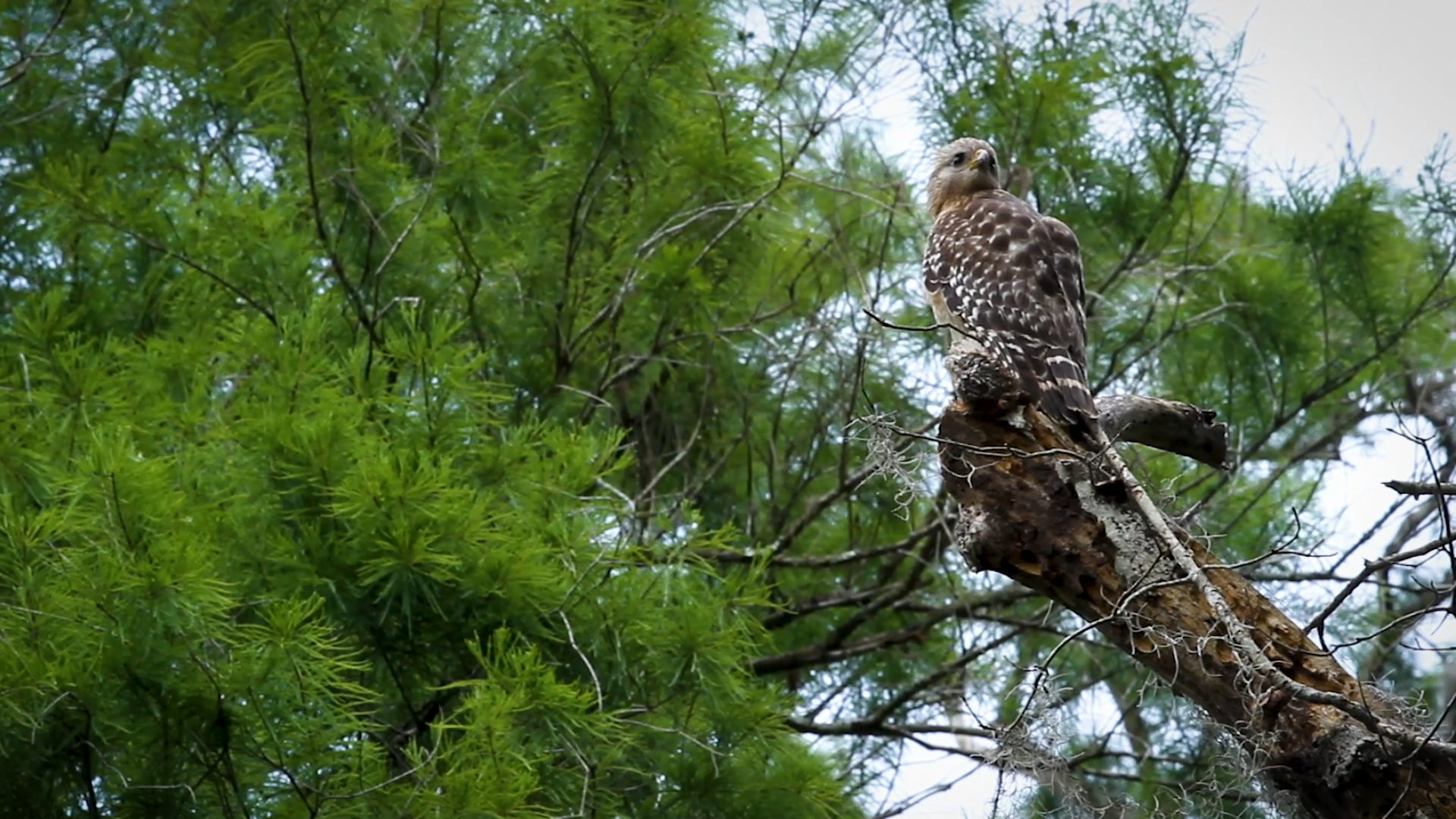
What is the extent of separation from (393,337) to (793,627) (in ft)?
6.50

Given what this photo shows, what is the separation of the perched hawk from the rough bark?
498 mm

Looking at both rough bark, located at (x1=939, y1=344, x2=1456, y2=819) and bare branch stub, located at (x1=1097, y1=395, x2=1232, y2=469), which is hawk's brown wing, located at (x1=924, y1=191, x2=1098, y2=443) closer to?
bare branch stub, located at (x1=1097, y1=395, x2=1232, y2=469)

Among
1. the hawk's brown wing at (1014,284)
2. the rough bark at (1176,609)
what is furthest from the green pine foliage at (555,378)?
the rough bark at (1176,609)

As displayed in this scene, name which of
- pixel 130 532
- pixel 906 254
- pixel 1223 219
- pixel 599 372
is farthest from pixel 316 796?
pixel 1223 219

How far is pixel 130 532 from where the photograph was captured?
3730 mm

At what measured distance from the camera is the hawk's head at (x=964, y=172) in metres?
4.95

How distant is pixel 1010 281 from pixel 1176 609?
1.60 m

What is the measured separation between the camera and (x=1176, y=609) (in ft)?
8.81

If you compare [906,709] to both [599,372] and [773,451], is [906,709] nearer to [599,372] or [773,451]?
[773,451]

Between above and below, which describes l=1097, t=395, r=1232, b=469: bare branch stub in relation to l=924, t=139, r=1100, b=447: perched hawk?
below

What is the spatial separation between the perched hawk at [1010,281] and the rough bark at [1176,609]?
498 mm

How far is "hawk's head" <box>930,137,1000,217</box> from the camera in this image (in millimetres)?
4949

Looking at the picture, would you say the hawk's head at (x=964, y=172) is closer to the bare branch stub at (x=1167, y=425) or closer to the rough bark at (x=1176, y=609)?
the bare branch stub at (x=1167, y=425)

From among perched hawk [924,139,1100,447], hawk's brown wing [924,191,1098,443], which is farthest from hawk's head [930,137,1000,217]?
hawk's brown wing [924,191,1098,443]
